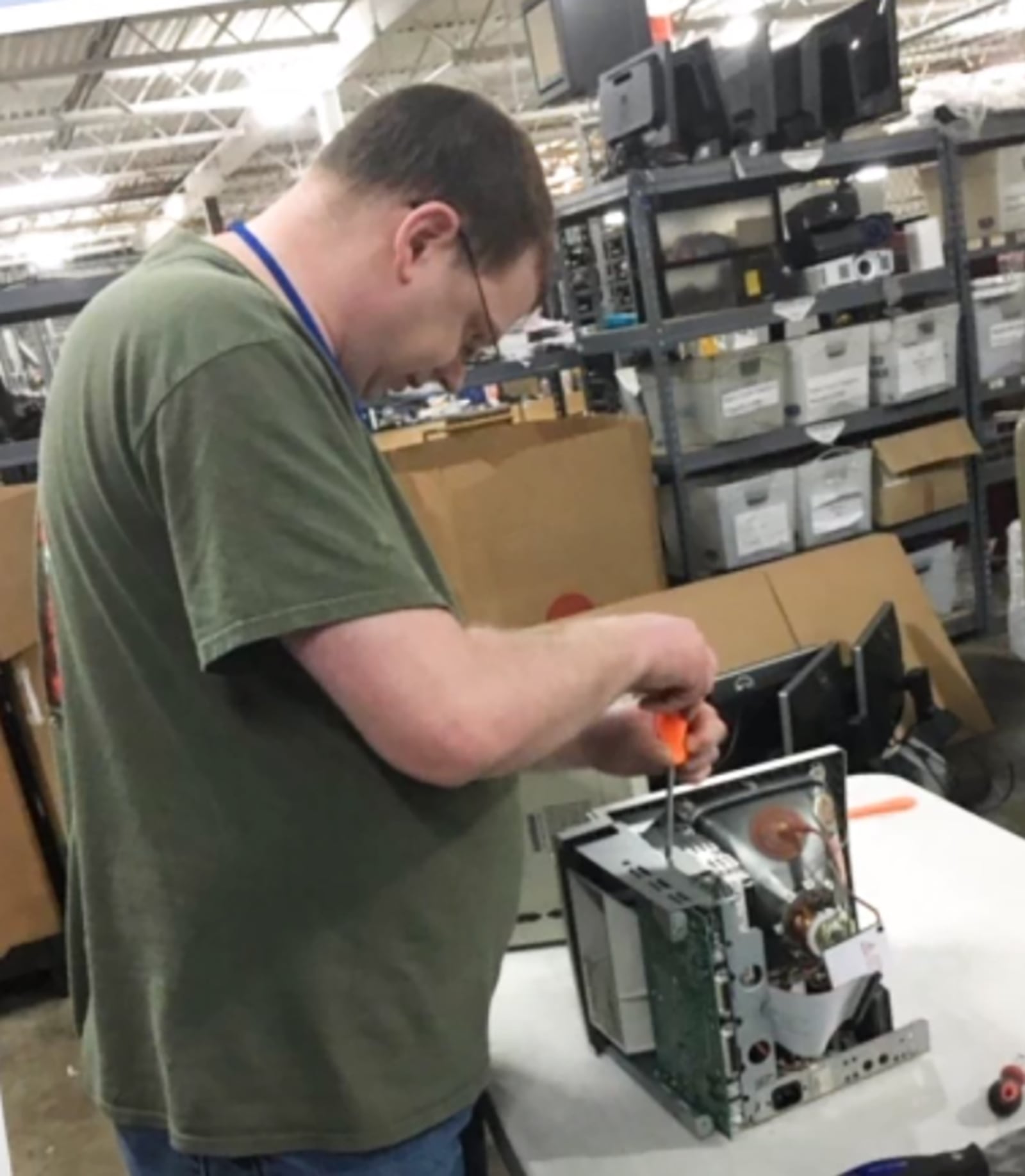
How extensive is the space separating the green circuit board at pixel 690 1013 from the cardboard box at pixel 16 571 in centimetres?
197

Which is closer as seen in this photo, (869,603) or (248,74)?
(869,603)

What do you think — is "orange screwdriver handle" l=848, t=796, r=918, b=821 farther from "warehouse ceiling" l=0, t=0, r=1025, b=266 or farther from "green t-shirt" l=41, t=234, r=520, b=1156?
"warehouse ceiling" l=0, t=0, r=1025, b=266

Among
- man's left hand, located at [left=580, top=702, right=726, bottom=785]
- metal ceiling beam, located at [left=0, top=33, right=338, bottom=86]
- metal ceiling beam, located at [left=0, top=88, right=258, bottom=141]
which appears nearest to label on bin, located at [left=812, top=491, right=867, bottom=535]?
man's left hand, located at [left=580, top=702, right=726, bottom=785]

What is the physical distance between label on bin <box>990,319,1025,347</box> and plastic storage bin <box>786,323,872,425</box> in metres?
0.57

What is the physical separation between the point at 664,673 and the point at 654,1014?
308 mm

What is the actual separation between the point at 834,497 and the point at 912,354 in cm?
50

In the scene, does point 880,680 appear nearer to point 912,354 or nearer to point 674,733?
point 674,733

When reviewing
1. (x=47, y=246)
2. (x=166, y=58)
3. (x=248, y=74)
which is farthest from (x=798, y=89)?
(x=47, y=246)

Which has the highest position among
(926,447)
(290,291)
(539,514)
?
(290,291)

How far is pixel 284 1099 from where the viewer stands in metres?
0.84

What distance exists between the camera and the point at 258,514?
70cm

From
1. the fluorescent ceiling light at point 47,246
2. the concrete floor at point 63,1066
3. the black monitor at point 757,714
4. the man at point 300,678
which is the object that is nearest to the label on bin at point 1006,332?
the concrete floor at point 63,1066

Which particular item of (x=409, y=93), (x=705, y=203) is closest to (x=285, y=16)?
(x=705, y=203)

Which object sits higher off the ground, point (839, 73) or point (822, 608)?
point (839, 73)
